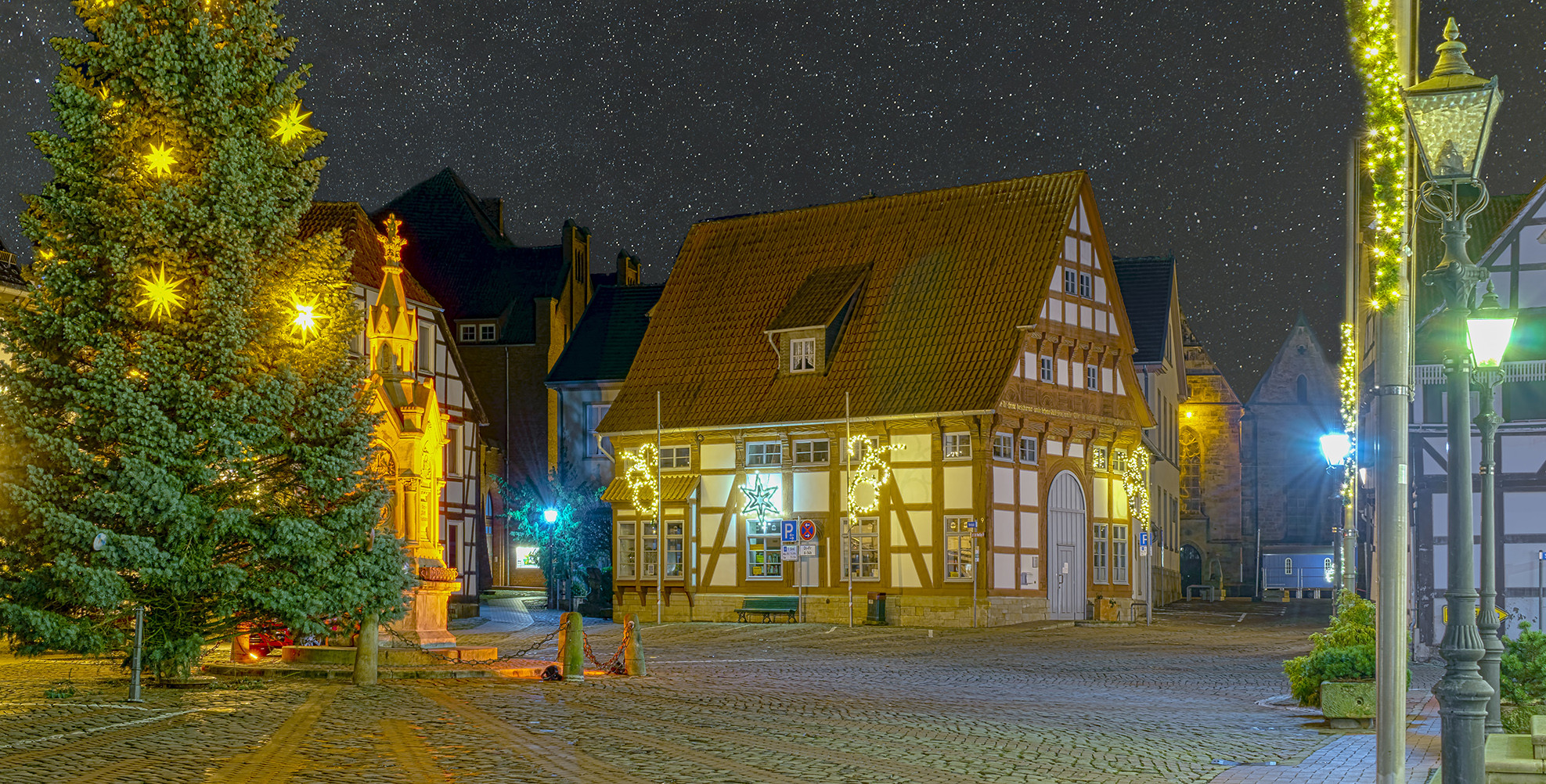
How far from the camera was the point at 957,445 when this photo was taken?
40219mm

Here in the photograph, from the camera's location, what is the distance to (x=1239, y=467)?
267 feet

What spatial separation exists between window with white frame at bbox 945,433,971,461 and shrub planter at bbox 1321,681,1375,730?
23956 millimetres

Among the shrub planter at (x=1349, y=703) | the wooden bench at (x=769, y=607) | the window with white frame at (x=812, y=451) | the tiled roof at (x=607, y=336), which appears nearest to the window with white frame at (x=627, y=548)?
the wooden bench at (x=769, y=607)

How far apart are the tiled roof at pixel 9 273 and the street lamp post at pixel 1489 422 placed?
34.7 m

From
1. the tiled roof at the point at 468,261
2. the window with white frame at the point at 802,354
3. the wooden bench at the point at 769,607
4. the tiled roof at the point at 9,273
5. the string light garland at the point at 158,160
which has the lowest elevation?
the wooden bench at the point at 769,607

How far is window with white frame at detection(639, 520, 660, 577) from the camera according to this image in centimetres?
4459

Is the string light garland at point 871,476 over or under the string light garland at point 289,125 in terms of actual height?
under

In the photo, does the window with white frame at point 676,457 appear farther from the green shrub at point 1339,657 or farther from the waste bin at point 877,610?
the green shrub at point 1339,657

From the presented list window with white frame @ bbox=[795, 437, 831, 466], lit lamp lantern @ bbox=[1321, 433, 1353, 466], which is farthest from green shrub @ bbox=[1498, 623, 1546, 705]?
window with white frame @ bbox=[795, 437, 831, 466]

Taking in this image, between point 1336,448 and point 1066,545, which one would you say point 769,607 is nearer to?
point 1066,545

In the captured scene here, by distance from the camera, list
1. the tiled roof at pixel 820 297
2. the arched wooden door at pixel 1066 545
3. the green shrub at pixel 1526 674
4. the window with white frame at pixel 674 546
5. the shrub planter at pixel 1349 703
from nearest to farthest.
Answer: the green shrub at pixel 1526 674 < the shrub planter at pixel 1349 703 < the arched wooden door at pixel 1066 545 < the tiled roof at pixel 820 297 < the window with white frame at pixel 674 546

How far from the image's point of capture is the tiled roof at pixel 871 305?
4112 centimetres

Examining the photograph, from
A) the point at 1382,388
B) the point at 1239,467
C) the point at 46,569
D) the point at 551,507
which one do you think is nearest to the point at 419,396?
the point at 46,569

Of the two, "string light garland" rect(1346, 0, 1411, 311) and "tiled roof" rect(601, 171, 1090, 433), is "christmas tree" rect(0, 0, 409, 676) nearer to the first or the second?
"string light garland" rect(1346, 0, 1411, 311)
